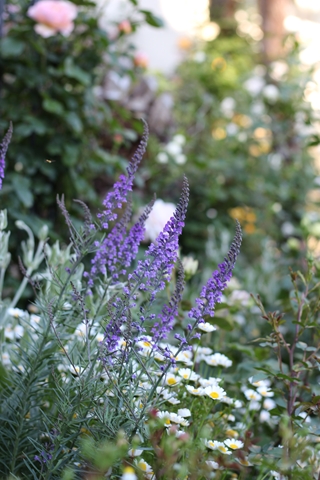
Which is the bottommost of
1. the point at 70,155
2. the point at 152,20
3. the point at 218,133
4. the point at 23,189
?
the point at 218,133

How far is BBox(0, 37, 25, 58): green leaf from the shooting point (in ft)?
7.41

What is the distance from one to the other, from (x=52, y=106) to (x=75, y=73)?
0.18 metres

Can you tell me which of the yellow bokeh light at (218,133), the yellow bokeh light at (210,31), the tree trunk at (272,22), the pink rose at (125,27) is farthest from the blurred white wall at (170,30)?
the pink rose at (125,27)

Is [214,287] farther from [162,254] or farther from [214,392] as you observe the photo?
[214,392]

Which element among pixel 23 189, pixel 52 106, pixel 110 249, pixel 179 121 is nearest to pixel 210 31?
pixel 179 121

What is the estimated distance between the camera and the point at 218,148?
3.99 meters

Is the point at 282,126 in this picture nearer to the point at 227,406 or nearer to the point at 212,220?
the point at 212,220

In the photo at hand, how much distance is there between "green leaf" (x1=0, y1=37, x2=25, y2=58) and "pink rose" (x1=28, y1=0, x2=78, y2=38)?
10 cm

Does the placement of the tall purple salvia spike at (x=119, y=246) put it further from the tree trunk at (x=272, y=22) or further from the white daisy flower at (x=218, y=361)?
the tree trunk at (x=272, y=22)

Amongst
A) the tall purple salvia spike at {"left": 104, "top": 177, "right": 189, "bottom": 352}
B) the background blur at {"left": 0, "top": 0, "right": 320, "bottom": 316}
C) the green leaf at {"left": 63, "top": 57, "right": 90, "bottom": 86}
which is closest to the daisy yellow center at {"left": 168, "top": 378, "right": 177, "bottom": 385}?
the tall purple salvia spike at {"left": 104, "top": 177, "right": 189, "bottom": 352}

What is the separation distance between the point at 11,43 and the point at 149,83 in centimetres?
162

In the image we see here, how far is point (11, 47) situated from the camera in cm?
228

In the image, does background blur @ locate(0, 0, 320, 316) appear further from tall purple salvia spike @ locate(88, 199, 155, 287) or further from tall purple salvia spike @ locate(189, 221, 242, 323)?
tall purple salvia spike @ locate(189, 221, 242, 323)

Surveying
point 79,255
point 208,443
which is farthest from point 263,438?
point 79,255
